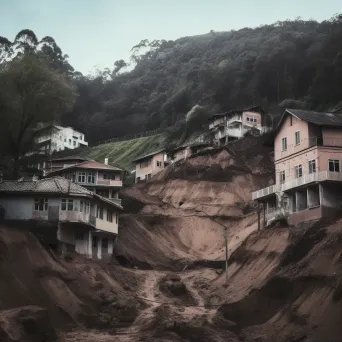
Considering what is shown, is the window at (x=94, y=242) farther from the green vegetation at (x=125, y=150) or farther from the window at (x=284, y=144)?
the green vegetation at (x=125, y=150)

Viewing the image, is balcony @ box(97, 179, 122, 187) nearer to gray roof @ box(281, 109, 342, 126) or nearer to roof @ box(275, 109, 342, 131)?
roof @ box(275, 109, 342, 131)

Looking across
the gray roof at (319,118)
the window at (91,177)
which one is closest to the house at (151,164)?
the window at (91,177)

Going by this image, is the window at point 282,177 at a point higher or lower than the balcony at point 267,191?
higher

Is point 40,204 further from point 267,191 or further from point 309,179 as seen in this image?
point 309,179

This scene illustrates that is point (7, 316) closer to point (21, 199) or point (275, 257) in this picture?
point (21, 199)

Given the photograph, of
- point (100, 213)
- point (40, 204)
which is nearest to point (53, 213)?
point (40, 204)
